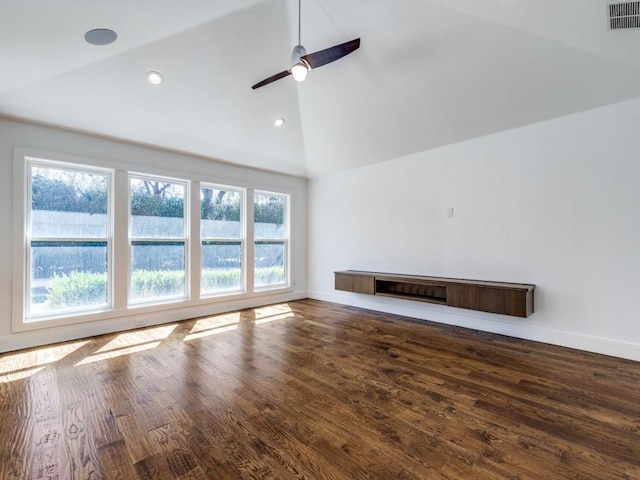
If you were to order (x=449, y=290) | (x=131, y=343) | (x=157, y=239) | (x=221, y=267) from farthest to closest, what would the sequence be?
(x=221, y=267) → (x=157, y=239) → (x=449, y=290) → (x=131, y=343)

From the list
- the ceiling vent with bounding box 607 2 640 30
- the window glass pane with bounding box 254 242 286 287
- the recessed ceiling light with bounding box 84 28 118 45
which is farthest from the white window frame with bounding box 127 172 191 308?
the ceiling vent with bounding box 607 2 640 30

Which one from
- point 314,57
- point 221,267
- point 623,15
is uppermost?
point 623,15

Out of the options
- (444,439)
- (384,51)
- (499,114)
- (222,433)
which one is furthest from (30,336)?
(499,114)

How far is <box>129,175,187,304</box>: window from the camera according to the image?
4500 millimetres

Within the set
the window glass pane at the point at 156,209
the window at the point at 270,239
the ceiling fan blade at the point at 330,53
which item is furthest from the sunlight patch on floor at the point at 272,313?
the ceiling fan blade at the point at 330,53

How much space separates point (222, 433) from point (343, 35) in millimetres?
3844

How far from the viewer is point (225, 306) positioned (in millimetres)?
5395

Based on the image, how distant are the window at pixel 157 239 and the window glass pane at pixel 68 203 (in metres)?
0.38

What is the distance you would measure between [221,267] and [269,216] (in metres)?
1.44

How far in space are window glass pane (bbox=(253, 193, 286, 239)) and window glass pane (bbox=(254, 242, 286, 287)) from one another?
0.68 ft

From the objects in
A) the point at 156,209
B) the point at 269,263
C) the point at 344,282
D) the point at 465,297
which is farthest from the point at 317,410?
the point at 269,263

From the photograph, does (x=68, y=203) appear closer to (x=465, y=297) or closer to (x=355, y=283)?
(x=355, y=283)

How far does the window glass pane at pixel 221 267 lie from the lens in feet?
17.2

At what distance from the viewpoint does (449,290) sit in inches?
163
